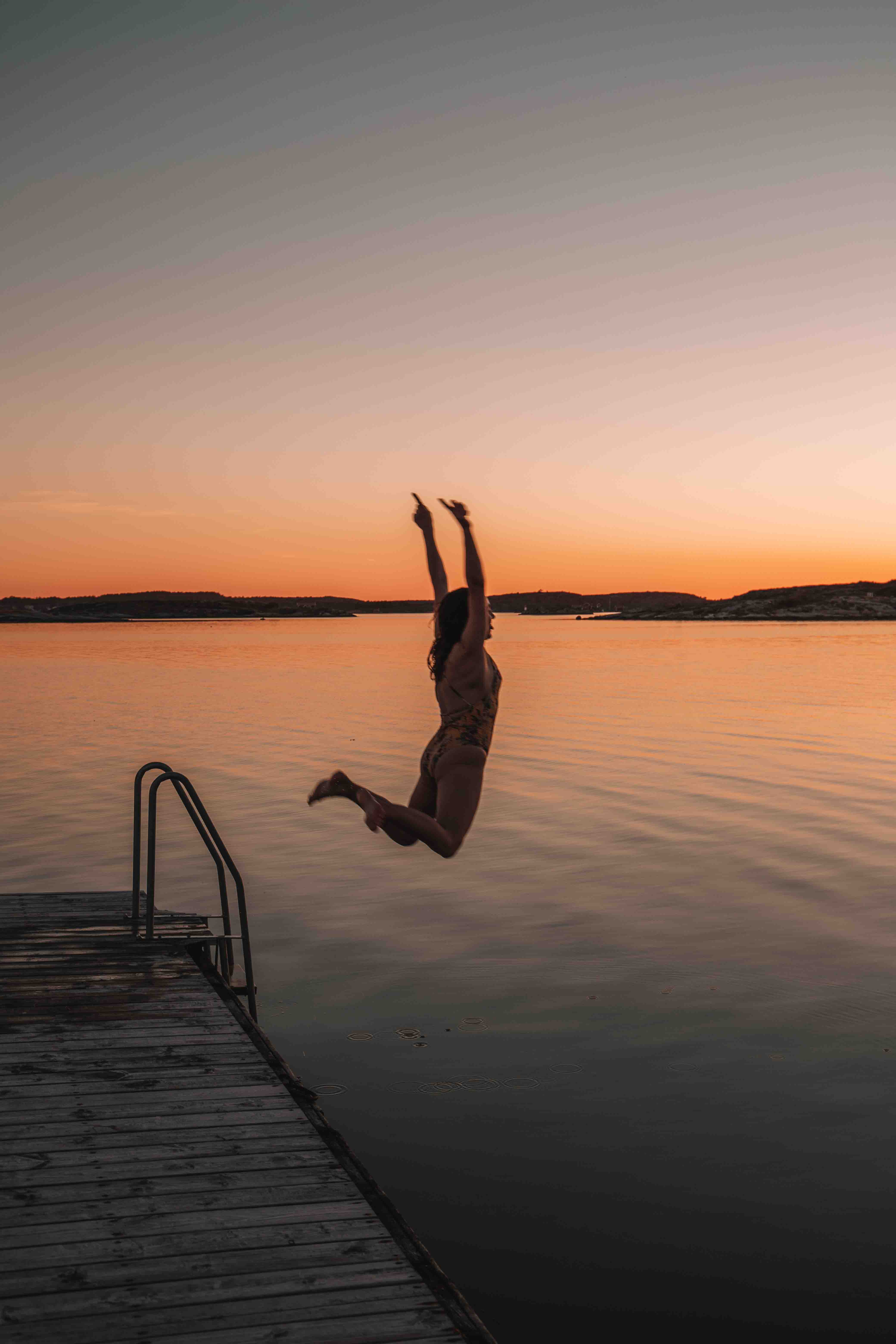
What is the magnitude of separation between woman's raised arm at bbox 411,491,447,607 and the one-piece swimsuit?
0.79 meters

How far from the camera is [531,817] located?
18.0 m

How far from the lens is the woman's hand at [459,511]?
6.06 meters

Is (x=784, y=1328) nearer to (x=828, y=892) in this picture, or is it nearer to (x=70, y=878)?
(x=828, y=892)

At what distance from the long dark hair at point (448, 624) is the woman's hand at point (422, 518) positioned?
0.64m

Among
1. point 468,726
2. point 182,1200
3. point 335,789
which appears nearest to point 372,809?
point 335,789

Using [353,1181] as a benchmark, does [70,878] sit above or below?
below

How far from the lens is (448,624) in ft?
21.8

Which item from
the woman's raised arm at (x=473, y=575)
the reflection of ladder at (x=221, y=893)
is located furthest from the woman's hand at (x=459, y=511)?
the reflection of ladder at (x=221, y=893)

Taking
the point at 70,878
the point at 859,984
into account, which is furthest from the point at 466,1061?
the point at 70,878

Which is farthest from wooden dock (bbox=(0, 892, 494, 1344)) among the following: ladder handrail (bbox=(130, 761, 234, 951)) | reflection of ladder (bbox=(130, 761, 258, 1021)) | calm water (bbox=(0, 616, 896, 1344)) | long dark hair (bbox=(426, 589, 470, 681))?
long dark hair (bbox=(426, 589, 470, 681))

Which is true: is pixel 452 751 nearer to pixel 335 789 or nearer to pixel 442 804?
pixel 442 804

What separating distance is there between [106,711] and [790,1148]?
32878 mm

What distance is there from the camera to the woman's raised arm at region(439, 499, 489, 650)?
604 cm

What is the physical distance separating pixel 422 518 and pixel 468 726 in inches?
62.6
